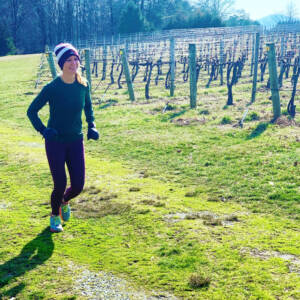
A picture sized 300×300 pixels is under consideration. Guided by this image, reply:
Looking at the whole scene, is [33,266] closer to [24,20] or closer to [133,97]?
[133,97]

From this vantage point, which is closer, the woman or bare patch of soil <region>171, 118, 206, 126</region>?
the woman

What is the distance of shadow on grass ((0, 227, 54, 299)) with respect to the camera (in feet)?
13.5

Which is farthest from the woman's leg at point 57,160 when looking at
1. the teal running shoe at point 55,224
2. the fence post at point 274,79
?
the fence post at point 274,79

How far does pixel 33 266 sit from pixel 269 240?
2456mm

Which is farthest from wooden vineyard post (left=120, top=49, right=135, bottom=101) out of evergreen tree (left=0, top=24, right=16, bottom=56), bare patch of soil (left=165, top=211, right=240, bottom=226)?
evergreen tree (left=0, top=24, right=16, bottom=56)

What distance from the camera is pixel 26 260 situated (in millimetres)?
4492

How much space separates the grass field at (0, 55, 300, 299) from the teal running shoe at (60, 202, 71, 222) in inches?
4.5

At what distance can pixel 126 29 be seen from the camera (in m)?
64.3

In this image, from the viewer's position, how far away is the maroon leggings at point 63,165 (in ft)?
15.4

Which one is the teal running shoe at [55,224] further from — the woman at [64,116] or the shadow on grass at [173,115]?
the shadow on grass at [173,115]

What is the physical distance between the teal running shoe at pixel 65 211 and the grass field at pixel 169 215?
113 millimetres

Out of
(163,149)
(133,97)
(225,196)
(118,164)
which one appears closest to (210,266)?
(225,196)

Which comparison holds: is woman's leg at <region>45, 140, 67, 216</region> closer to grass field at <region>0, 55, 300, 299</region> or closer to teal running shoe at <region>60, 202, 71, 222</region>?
teal running shoe at <region>60, 202, 71, 222</region>

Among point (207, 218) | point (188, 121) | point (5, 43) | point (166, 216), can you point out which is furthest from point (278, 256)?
point (5, 43)
